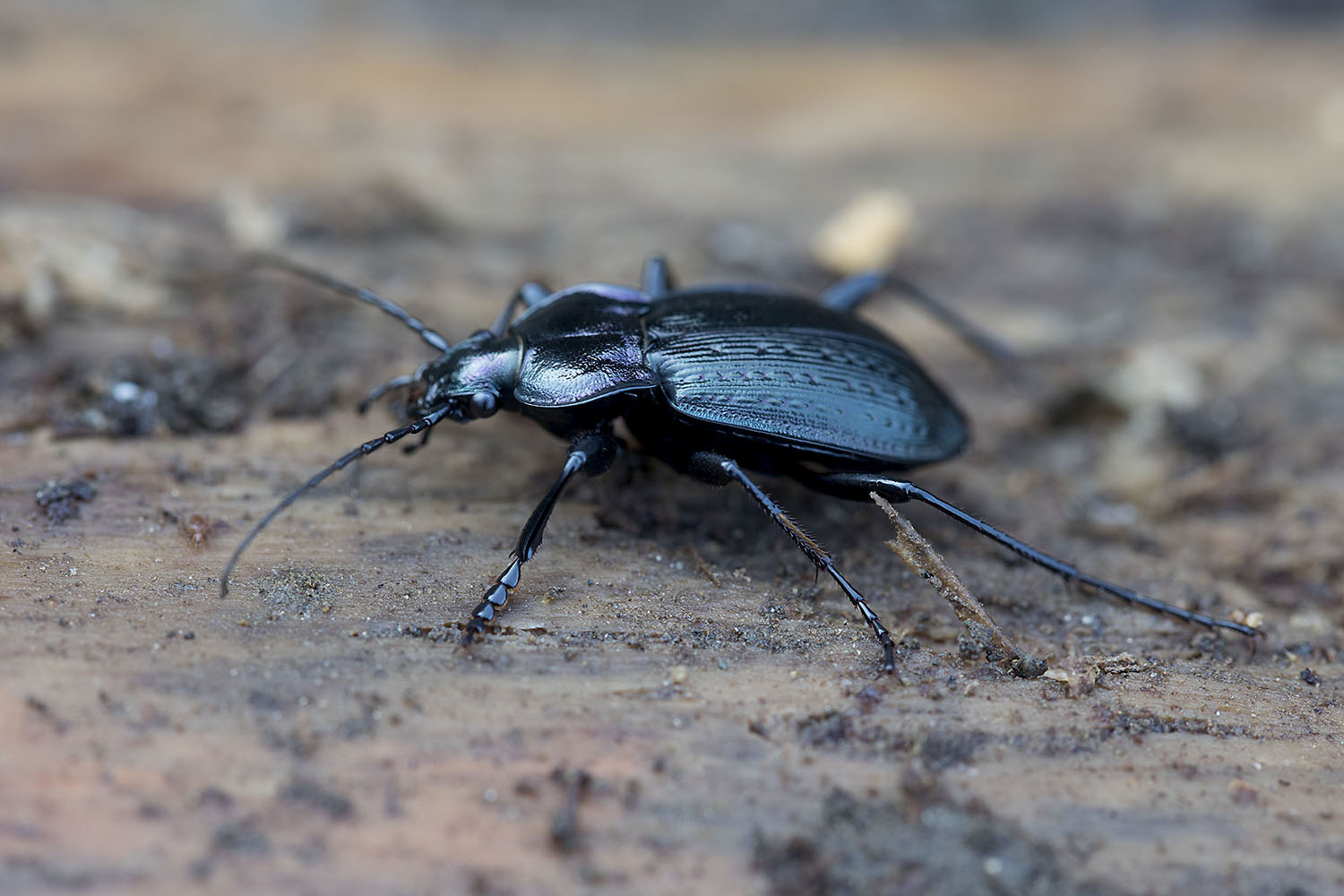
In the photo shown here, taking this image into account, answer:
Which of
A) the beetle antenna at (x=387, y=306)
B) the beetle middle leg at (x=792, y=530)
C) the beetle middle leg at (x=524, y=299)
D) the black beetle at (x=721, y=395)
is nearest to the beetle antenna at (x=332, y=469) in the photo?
the black beetle at (x=721, y=395)

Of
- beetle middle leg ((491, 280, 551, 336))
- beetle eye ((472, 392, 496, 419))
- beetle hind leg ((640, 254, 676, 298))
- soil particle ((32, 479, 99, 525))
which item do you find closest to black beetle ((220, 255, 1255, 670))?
beetle eye ((472, 392, 496, 419))

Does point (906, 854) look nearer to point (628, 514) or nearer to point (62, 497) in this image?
point (628, 514)

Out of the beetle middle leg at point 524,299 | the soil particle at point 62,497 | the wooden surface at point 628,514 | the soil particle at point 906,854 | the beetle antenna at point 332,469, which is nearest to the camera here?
the soil particle at point 906,854

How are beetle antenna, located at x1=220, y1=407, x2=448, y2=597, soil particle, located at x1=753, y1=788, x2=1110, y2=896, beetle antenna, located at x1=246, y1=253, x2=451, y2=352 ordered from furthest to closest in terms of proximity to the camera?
beetle antenna, located at x1=246, y1=253, x2=451, y2=352 < beetle antenna, located at x1=220, y1=407, x2=448, y2=597 < soil particle, located at x1=753, y1=788, x2=1110, y2=896

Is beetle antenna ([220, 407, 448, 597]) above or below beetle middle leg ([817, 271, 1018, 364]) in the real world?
below

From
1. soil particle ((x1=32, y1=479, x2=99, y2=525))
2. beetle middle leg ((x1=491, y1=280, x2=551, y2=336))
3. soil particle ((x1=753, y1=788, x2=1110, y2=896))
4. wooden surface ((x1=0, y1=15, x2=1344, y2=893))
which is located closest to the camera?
soil particle ((x1=753, y1=788, x2=1110, y2=896))

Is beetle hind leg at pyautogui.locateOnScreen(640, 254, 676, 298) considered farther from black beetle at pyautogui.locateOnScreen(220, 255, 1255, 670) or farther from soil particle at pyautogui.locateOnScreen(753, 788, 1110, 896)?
soil particle at pyautogui.locateOnScreen(753, 788, 1110, 896)

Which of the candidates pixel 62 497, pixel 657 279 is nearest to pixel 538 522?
pixel 657 279

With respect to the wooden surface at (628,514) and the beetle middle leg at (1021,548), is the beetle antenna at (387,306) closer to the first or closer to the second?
the wooden surface at (628,514)
